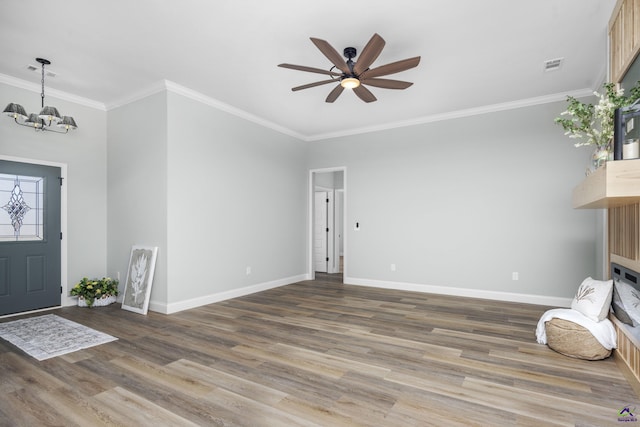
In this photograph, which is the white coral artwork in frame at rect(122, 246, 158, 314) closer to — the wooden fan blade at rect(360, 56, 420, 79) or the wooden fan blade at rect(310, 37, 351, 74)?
the wooden fan blade at rect(310, 37, 351, 74)

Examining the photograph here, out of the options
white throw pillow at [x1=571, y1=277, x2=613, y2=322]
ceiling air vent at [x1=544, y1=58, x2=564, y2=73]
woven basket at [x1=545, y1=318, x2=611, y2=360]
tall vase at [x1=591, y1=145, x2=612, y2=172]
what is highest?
ceiling air vent at [x1=544, y1=58, x2=564, y2=73]

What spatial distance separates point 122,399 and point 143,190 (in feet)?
10.2

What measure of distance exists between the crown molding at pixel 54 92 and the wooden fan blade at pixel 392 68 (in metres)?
4.16

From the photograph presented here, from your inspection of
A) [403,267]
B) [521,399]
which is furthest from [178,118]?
[521,399]

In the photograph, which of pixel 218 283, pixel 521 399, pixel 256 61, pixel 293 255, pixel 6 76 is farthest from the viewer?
pixel 293 255

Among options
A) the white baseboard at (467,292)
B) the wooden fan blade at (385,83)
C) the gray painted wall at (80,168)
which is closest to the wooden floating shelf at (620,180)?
the wooden fan blade at (385,83)

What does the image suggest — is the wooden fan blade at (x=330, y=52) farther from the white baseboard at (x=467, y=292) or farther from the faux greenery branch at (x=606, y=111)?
the white baseboard at (x=467, y=292)

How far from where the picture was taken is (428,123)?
19.3 feet

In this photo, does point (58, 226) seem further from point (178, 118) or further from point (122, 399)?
point (122, 399)

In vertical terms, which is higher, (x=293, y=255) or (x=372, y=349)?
(x=293, y=255)

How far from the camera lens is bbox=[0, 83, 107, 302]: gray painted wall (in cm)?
454

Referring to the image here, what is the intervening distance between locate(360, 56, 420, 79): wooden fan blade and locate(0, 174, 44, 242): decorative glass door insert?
4.52 m

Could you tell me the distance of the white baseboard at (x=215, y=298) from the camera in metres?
4.51

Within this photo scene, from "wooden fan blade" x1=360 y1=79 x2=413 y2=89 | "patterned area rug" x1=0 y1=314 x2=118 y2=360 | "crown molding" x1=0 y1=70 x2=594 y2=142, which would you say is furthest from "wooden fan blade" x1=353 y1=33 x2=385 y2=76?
"patterned area rug" x1=0 y1=314 x2=118 y2=360
